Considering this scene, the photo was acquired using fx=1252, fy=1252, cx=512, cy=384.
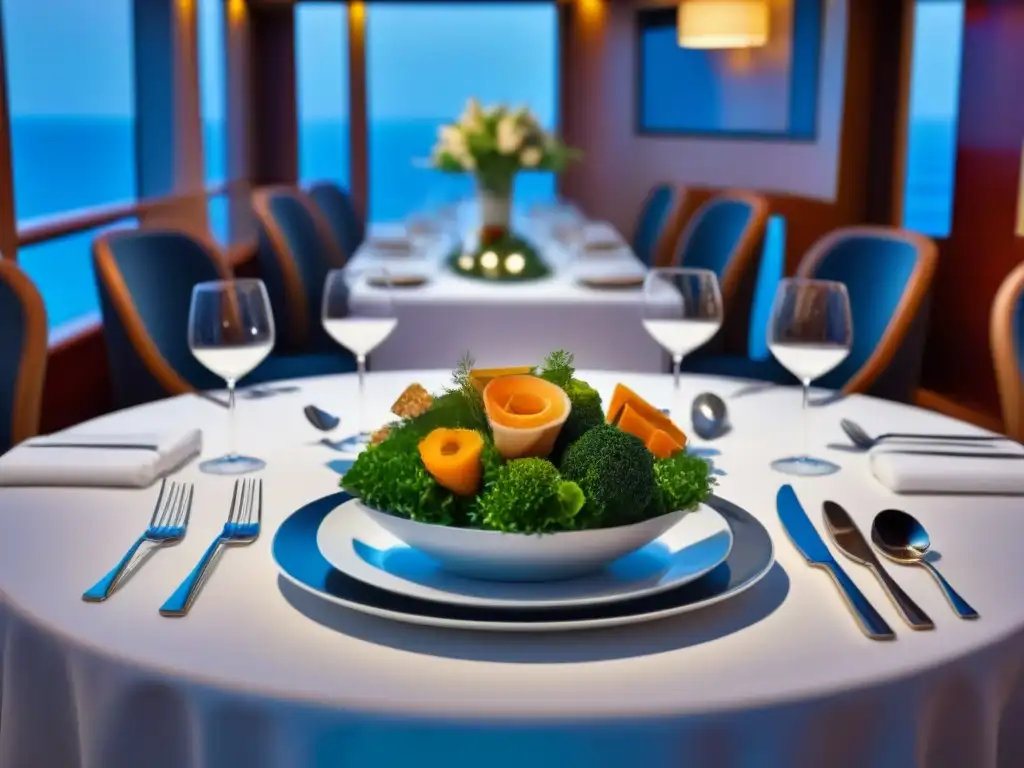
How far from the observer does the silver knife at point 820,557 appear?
108 cm

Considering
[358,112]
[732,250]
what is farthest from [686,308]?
Answer: [358,112]

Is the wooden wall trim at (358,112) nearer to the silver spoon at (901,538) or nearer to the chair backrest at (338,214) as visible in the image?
the chair backrest at (338,214)

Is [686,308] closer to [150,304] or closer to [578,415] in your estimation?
[578,415]

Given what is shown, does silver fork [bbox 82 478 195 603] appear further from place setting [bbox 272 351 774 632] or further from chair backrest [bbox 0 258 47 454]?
chair backrest [bbox 0 258 47 454]

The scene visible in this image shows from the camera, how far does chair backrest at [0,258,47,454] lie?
2.20 metres

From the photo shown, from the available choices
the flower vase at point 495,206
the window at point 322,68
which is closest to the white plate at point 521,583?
the flower vase at point 495,206

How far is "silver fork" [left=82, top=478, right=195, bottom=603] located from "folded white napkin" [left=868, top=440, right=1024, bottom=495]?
0.84 meters

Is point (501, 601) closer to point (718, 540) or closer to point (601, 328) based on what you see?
point (718, 540)

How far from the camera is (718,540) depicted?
1.22m

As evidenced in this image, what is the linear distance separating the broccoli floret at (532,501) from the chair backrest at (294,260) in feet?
10.3

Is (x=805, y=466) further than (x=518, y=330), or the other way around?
(x=518, y=330)

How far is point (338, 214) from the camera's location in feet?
21.0

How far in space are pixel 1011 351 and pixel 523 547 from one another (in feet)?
5.15

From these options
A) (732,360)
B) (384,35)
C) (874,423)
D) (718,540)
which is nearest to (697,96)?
(384,35)
